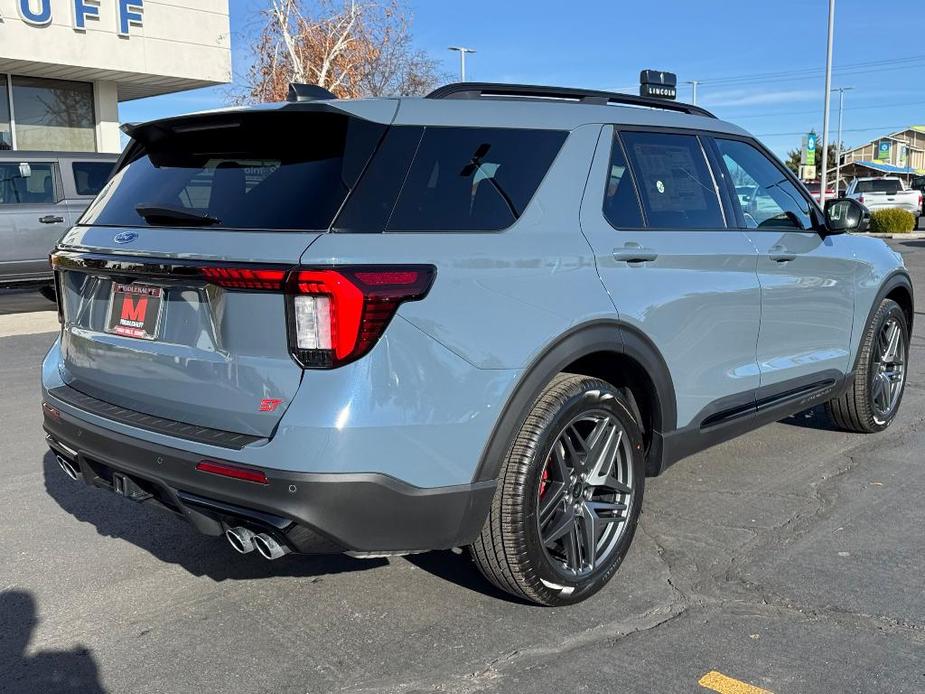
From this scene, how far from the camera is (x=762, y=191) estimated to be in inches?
176

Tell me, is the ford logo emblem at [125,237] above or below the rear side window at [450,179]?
below

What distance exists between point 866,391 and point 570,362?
10.0 feet

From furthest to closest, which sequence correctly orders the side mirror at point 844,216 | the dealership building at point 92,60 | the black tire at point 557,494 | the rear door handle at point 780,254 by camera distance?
the dealership building at point 92,60 < the side mirror at point 844,216 < the rear door handle at point 780,254 < the black tire at point 557,494

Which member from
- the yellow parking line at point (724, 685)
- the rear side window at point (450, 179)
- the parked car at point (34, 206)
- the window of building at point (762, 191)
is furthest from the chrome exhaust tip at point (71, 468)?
the parked car at point (34, 206)

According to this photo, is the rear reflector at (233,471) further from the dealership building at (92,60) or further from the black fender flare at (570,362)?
the dealership building at (92,60)

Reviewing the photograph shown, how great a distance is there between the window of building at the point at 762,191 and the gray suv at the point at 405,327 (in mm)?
418

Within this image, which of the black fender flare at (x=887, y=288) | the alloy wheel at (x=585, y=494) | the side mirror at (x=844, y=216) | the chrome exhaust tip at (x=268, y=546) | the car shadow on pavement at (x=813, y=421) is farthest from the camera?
the car shadow on pavement at (x=813, y=421)

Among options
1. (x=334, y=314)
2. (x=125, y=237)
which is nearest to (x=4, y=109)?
(x=125, y=237)

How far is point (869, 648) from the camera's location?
118 inches

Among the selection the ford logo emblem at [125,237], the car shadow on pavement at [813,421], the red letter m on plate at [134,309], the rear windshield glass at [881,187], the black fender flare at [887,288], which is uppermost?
the rear windshield glass at [881,187]

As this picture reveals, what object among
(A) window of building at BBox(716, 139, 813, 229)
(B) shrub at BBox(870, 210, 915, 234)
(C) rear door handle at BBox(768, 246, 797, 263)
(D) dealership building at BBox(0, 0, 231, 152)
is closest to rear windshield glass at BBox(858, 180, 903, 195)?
(B) shrub at BBox(870, 210, 915, 234)

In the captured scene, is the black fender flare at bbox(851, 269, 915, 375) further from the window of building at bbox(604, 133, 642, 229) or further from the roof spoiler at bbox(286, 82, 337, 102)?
the roof spoiler at bbox(286, 82, 337, 102)

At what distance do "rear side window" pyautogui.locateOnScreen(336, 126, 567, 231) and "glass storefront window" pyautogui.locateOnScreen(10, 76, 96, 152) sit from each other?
16276mm

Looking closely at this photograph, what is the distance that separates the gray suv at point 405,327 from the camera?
263cm
